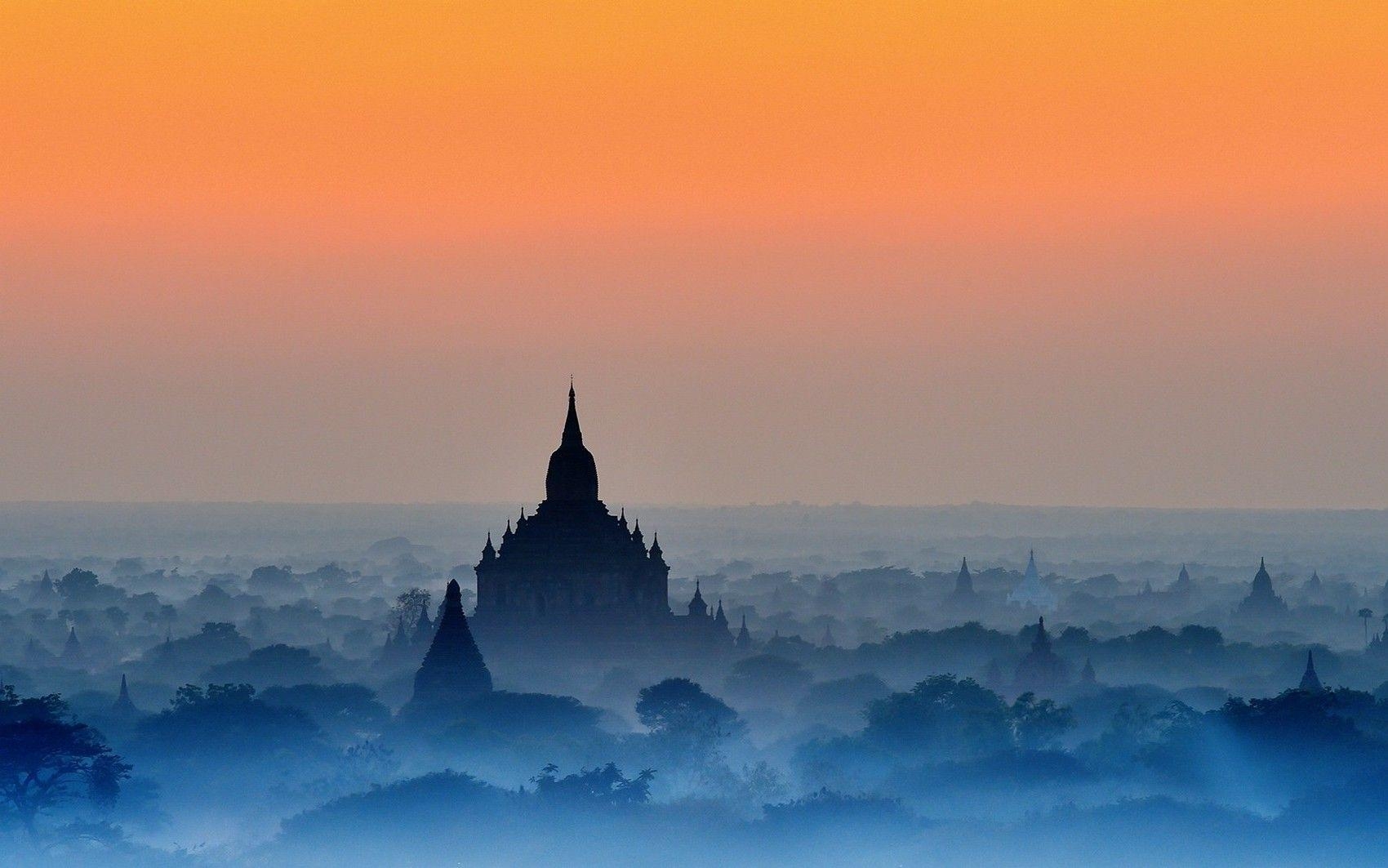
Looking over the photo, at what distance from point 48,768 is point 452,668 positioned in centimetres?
2201

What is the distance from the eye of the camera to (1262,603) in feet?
638

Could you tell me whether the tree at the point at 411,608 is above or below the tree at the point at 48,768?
above

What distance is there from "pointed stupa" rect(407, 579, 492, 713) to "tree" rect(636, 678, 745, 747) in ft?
14.1

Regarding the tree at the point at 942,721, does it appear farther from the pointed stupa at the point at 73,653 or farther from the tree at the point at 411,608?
the pointed stupa at the point at 73,653

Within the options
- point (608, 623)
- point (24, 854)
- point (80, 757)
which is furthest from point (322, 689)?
point (24, 854)

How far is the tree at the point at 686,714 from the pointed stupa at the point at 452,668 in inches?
169

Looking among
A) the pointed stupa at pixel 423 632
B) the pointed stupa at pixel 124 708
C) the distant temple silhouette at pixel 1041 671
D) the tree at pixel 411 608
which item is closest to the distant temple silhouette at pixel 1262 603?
the tree at pixel 411 608

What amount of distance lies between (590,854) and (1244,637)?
337 feet

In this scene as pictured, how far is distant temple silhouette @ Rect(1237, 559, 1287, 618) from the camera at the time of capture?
193 m

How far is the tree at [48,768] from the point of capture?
82.9m

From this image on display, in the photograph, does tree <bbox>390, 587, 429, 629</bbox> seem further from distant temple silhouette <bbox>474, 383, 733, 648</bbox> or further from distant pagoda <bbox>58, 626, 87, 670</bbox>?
distant temple silhouette <bbox>474, 383, 733, 648</bbox>

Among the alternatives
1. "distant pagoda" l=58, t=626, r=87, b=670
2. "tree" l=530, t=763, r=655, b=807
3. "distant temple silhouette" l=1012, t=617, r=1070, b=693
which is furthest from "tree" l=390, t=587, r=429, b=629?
"tree" l=530, t=763, r=655, b=807

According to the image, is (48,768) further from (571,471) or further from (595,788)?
(571,471)

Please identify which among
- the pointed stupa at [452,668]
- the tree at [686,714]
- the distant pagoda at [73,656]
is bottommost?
the distant pagoda at [73,656]
